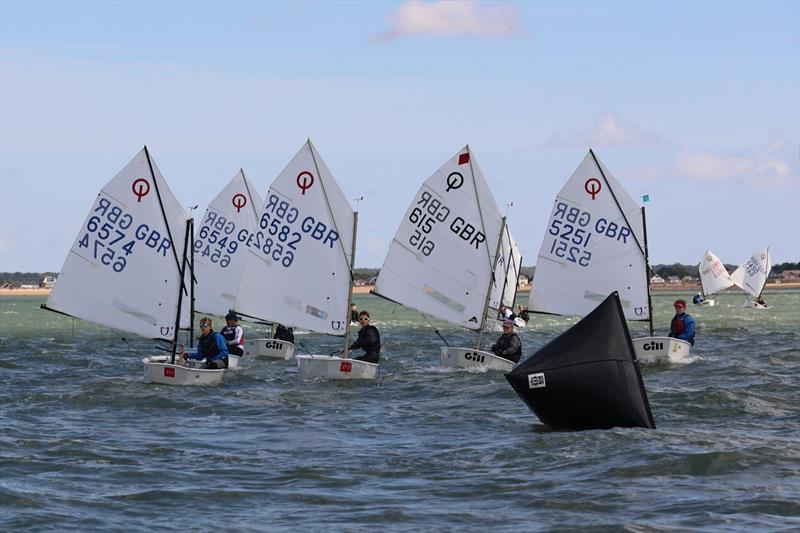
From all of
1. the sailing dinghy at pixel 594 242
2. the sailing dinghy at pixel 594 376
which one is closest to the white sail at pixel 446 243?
the sailing dinghy at pixel 594 242

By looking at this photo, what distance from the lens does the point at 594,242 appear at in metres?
36.5

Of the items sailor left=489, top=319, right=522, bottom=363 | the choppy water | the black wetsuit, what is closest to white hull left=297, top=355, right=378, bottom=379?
the black wetsuit

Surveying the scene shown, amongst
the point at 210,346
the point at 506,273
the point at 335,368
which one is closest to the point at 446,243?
the point at 335,368

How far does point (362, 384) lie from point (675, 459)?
38.9ft

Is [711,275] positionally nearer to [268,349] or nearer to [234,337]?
[268,349]

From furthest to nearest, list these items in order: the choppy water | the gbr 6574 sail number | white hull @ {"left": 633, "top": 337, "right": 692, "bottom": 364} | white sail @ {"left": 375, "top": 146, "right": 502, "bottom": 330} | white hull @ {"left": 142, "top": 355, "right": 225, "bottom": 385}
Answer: white hull @ {"left": 633, "top": 337, "right": 692, "bottom": 364} → white sail @ {"left": 375, "top": 146, "right": 502, "bottom": 330} → the gbr 6574 sail number → white hull @ {"left": 142, "top": 355, "right": 225, "bottom": 385} → the choppy water

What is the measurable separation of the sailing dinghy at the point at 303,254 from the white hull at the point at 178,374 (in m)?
3.65

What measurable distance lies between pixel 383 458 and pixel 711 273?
89.8 metres

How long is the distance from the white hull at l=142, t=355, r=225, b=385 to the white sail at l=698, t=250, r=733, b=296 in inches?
3130

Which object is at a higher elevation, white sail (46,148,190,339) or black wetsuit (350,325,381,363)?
white sail (46,148,190,339)

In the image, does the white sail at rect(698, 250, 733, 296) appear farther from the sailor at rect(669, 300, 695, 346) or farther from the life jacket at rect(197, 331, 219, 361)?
the life jacket at rect(197, 331, 219, 361)

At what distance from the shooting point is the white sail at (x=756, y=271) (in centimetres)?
9581

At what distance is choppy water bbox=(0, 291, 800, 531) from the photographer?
15375 mm

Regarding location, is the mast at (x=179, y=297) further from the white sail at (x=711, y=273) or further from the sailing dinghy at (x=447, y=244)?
the white sail at (x=711, y=273)
